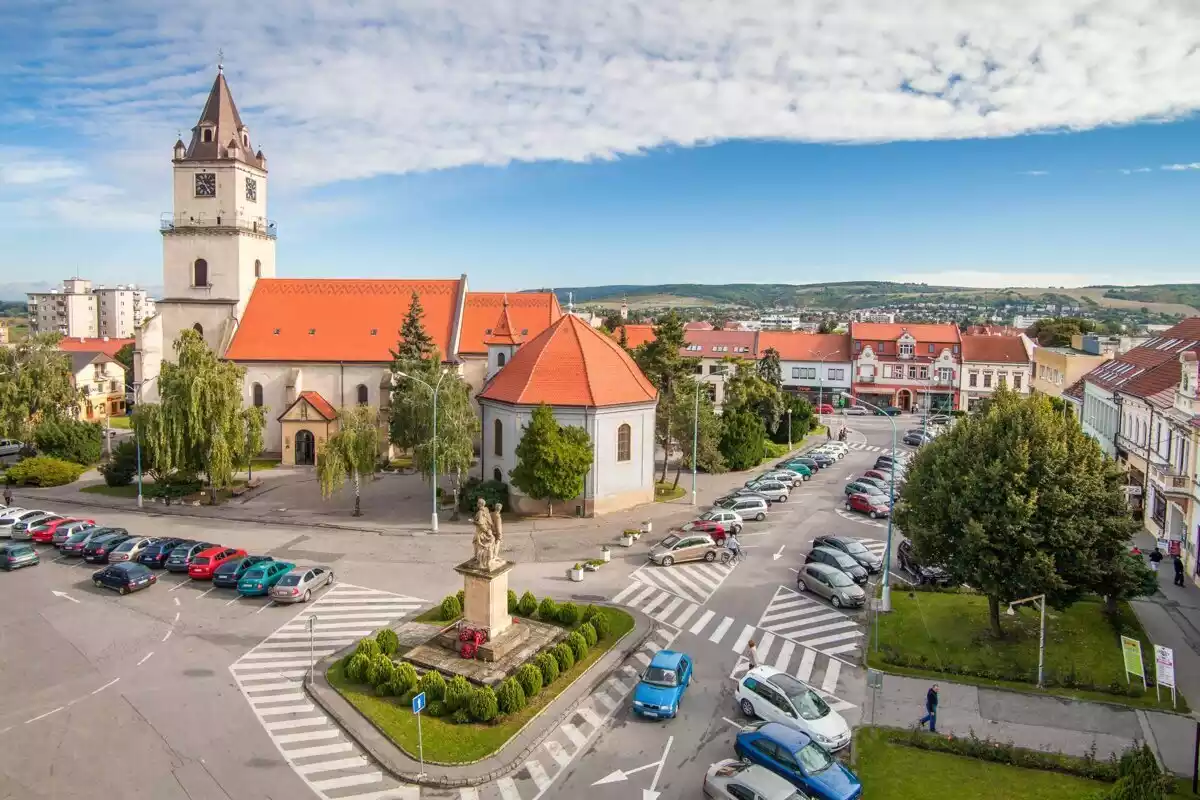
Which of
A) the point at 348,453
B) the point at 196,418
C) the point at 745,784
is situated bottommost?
the point at 745,784

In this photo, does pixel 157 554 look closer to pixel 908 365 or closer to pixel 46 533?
pixel 46 533

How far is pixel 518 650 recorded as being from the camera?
2541 cm

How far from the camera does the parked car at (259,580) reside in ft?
104

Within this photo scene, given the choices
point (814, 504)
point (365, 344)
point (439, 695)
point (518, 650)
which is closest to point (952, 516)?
point (518, 650)

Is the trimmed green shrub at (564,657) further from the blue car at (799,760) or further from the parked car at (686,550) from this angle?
the parked car at (686,550)

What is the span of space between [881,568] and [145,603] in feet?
101

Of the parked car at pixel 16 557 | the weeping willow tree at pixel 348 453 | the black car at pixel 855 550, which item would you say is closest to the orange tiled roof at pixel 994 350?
the black car at pixel 855 550

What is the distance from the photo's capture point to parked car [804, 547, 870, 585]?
3353 cm

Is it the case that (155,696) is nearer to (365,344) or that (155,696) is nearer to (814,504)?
(814,504)

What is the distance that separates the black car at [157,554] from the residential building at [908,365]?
7819cm

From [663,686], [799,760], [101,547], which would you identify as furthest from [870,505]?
[101,547]

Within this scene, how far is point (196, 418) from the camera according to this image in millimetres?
44156

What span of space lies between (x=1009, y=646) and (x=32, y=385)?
64.6m

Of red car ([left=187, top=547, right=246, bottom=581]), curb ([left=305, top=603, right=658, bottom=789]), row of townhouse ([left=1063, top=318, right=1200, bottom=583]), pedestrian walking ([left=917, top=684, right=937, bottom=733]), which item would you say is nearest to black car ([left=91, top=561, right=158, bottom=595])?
red car ([left=187, top=547, right=246, bottom=581])
